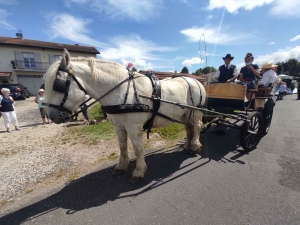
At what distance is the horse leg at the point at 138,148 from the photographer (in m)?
2.47

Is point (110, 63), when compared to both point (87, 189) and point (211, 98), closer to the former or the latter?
point (87, 189)

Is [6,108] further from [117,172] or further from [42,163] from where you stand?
[117,172]

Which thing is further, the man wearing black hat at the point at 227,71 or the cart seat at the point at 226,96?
the man wearing black hat at the point at 227,71

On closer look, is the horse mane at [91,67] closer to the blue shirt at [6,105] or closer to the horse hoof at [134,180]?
the horse hoof at [134,180]

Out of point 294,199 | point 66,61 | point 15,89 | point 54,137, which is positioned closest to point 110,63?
point 66,61

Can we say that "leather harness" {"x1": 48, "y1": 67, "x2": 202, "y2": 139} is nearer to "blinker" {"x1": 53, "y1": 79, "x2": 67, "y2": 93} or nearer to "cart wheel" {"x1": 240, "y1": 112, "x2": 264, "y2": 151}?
"blinker" {"x1": 53, "y1": 79, "x2": 67, "y2": 93}

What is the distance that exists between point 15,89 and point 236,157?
19693 mm

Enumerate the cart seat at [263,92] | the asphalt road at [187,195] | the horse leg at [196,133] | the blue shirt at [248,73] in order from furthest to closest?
1. the blue shirt at [248,73]
2. the cart seat at [263,92]
3. the horse leg at [196,133]
4. the asphalt road at [187,195]

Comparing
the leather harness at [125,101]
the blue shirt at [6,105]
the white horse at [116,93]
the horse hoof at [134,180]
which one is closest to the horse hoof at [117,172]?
the white horse at [116,93]

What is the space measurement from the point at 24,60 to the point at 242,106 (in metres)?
27.9

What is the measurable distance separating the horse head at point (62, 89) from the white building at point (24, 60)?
79.5 ft

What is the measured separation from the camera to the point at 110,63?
2.46 metres

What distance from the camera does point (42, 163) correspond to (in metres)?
3.38

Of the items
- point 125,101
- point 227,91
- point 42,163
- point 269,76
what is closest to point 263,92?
point 269,76
